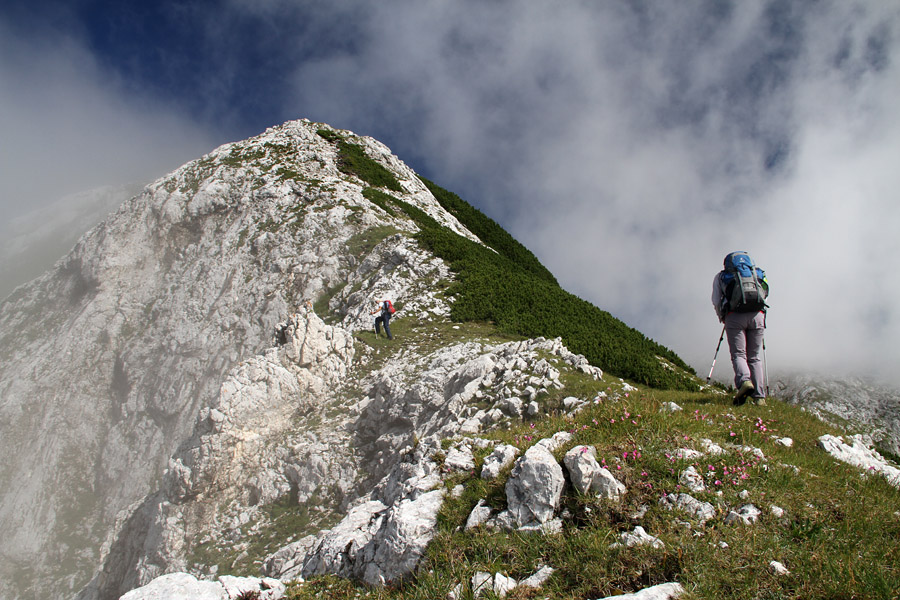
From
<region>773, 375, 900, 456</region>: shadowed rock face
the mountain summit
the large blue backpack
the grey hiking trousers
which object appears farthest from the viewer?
<region>773, 375, 900, 456</region>: shadowed rock face

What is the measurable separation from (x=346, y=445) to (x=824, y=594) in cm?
1278

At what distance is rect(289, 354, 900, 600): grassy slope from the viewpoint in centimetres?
329

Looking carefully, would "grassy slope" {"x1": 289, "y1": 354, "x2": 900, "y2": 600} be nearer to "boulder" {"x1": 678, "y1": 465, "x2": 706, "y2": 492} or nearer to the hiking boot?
"boulder" {"x1": 678, "y1": 465, "x2": 706, "y2": 492}

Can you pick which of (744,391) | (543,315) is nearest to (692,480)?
(744,391)

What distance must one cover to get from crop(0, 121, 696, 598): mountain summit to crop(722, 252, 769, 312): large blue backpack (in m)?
4.38

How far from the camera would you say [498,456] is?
5.58 meters

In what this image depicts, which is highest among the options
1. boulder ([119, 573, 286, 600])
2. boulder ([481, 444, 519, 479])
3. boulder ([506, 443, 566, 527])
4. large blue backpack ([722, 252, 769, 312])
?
large blue backpack ([722, 252, 769, 312])

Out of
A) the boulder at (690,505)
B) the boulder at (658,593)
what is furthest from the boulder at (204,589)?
the boulder at (690,505)

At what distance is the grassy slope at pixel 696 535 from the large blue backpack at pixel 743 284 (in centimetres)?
256

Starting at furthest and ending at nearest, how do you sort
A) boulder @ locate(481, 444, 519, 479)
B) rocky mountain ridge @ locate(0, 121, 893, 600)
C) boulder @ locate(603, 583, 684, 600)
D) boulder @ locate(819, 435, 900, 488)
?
boulder @ locate(819, 435, 900, 488), boulder @ locate(481, 444, 519, 479), rocky mountain ridge @ locate(0, 121, 893, 600), boulder @ locate(603, 583, 684, 600)

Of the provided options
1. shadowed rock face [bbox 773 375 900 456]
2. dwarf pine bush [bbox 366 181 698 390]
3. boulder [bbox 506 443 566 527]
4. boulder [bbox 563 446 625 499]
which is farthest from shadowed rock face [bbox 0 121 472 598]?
shadowed rock face [bbox 773 375 900 456]

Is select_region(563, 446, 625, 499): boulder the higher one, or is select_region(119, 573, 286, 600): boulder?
select_region(563, 446, 625, 499): boulder

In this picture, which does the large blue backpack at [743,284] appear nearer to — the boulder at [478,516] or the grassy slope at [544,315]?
the boulder at [478,516]

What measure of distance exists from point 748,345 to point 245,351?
84.9ft
